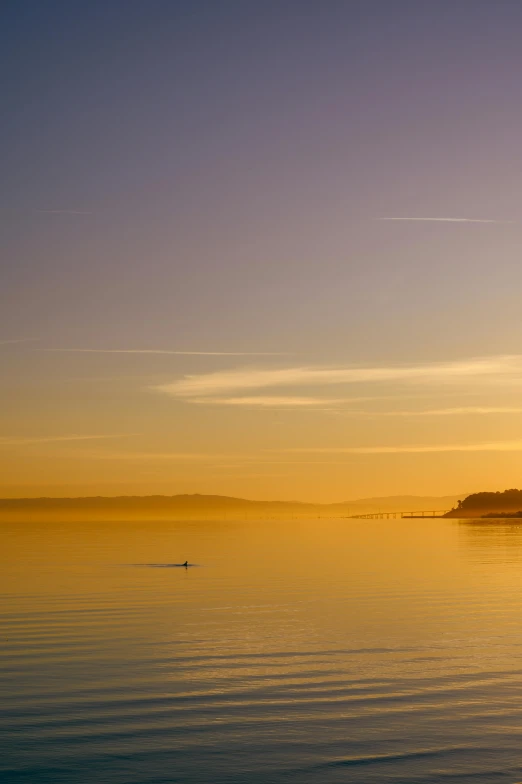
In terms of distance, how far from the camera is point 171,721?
29.3 m

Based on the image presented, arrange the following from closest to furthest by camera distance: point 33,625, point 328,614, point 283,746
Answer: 1. point 283,746
2. point 33,625
3. point 328,614

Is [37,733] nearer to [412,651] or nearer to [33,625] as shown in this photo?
[412,651]

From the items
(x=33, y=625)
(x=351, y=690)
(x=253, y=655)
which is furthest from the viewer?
(x=33, y=625)

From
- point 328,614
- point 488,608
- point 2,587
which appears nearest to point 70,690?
point 328,614

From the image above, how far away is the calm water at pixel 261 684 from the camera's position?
24953 millimetres

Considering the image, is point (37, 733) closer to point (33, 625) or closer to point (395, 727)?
point (395, 727)

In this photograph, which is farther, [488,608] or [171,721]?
[488,608]

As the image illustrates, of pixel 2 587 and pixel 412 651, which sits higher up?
pixel 2 587

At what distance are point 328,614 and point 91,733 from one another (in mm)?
29426

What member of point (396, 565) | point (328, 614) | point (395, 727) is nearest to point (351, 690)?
point (395, 727)

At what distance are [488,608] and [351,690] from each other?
28307 mm

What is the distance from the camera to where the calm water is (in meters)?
25.0

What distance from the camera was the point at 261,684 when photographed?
3456 centimetres

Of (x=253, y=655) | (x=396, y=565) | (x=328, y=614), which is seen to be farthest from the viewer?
(x=396, y=565)
